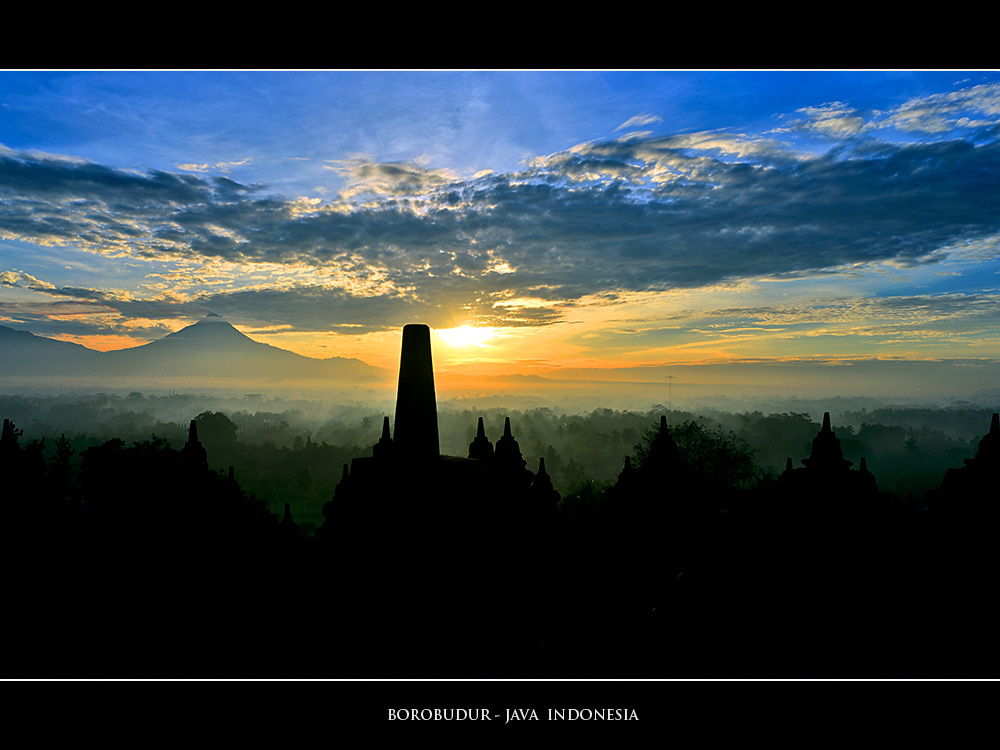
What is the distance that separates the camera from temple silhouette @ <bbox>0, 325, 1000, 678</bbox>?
3754mm

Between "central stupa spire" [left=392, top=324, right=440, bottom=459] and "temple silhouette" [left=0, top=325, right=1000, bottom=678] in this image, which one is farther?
"central stupa spire" [left=392, top=324, right=440, bottom=459]

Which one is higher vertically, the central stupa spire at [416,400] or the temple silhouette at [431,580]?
the central stupa spire at [416,400]

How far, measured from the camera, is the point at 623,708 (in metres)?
3.81

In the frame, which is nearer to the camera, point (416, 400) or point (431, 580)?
point (431, 580)

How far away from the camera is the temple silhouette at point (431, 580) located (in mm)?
3754

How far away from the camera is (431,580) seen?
13.8 feet

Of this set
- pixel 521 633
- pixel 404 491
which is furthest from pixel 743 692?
pixel 404 491

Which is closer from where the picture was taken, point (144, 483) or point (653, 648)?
point (653, 648)

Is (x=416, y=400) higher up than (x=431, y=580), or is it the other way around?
(x=416, y=400)

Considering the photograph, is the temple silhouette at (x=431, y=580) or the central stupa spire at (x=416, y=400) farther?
the central stupa spire at (x=416, y=400)

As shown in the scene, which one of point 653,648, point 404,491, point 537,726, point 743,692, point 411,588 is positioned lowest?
point 537,726

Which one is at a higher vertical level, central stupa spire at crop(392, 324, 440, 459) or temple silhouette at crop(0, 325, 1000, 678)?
central stupa spire at crop(392, 324, 440, 459)
